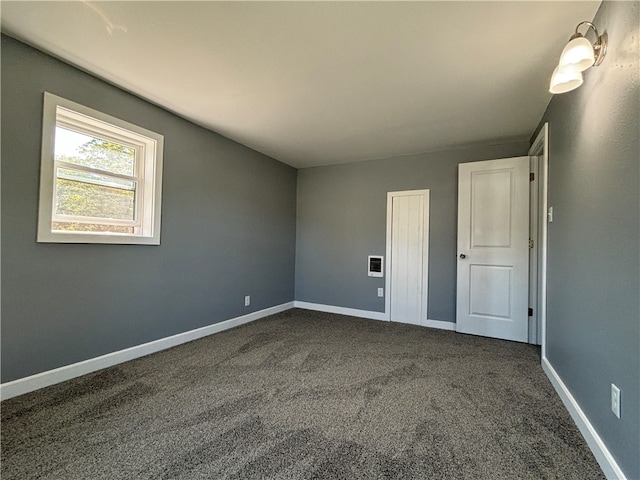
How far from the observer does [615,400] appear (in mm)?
1249

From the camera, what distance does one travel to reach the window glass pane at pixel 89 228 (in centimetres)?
209

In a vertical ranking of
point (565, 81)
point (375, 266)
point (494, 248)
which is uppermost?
point (565, 81)

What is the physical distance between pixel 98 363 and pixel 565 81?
3565mm

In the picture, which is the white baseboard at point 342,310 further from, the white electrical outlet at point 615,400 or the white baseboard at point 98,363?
the white electrical outlet at point 615,400

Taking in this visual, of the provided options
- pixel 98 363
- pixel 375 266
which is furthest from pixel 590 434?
pixel 98 363

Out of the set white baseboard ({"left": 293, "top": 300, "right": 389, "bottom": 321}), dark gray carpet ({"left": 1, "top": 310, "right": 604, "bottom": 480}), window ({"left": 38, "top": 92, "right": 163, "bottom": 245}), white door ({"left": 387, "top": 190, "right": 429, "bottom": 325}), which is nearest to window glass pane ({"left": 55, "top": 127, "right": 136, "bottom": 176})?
window ({"left": 38, "top": 92, "right": 163, "bottom": 245})

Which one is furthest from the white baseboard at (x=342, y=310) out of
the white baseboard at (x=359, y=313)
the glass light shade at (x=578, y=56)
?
the glass light shade at (x=578, y=56)

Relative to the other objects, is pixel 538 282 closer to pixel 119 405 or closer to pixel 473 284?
pixel 473 284

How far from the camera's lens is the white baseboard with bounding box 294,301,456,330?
3654mm

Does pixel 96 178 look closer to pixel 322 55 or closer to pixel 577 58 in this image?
pixel 322 55

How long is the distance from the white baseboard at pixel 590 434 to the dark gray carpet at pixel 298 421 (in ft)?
0.14

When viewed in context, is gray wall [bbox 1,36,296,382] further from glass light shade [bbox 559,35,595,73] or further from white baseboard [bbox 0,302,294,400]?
glass light shade [bbox 559,35,595,73]

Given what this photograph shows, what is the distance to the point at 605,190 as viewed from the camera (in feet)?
4.60

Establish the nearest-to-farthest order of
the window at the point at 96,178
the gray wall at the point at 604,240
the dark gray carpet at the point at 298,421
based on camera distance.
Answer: the gray wall at the point at 604,240, the dark gray carpet at the point at 298,421, the window at the point at 96,178
